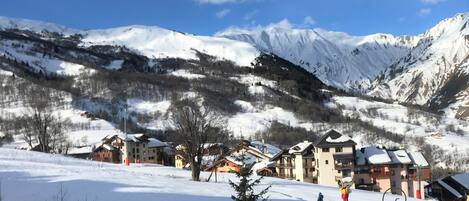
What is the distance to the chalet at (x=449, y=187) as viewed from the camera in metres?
86.4

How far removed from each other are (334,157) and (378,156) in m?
6.65

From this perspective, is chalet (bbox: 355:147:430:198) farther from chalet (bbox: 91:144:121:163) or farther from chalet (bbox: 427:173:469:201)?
chalet (bbox: 91:144:121:163)

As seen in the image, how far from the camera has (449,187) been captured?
88312 mm

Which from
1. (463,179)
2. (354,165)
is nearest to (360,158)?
(354,165)

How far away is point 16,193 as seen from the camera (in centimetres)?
1956

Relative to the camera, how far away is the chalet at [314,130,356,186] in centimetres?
8719

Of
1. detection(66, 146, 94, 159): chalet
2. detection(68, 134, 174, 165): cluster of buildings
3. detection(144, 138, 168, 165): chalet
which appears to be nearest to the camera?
detection(68, 134, 174, 165): cluster of buildings

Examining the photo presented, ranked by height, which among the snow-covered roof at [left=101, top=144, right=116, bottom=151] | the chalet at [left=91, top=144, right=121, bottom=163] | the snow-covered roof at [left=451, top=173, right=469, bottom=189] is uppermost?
the snow-covered roof at [left=101, top=144, right=116, bottom=151]

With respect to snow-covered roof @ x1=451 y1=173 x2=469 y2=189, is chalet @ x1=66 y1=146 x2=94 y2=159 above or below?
above

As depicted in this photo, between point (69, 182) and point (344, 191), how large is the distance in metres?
11.3

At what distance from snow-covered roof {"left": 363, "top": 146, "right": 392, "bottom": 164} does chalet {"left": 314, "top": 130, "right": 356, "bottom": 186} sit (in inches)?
104

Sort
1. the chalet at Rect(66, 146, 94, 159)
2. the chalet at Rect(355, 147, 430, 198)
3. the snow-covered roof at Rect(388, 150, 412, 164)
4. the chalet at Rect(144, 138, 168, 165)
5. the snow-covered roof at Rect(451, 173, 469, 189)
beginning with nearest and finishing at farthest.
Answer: the snow-covered roof at Rect(451, 173, 469, 189), the chalet at Rect(355, 147, 430, 198), the snow-covered roof at Rect(388, 150, 412, 164), the chalet at Rect(66, 146, 94, 159), the chalet at Rect(144, 138, 168, 165)

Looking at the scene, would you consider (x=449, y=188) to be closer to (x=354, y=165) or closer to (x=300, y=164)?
(x=354, y=165)

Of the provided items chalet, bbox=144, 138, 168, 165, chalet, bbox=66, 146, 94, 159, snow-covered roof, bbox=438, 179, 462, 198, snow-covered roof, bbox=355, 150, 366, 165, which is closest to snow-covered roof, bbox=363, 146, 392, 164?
snow-covered roof, bbox=355, 150, 366, 165
